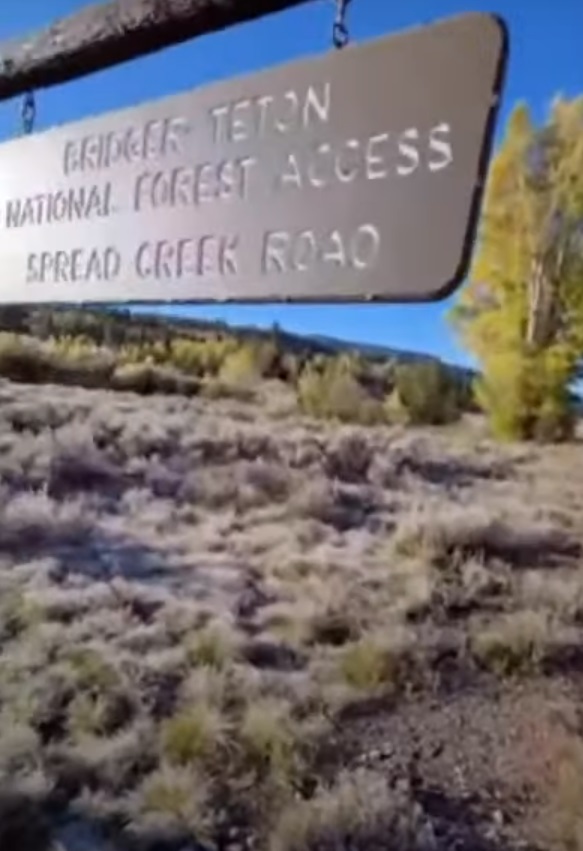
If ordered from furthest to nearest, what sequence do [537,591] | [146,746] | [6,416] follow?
[6,416], [537,591], [146,746]

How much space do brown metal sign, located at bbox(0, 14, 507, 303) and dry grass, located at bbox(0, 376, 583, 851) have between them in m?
3.77

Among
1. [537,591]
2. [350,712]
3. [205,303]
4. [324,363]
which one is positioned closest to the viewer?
[205,303]

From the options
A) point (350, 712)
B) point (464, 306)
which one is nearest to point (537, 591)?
point (350, 712)

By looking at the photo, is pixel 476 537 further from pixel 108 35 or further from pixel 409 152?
pixel 409 152

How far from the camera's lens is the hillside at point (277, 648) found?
532 centimetres

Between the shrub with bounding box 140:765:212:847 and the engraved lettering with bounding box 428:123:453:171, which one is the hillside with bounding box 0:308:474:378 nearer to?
the shrub with bounding box 140:765:212:847

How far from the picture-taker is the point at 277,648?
7.25m

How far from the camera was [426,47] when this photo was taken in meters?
1.42

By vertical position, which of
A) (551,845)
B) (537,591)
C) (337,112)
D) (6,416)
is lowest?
(551,845)

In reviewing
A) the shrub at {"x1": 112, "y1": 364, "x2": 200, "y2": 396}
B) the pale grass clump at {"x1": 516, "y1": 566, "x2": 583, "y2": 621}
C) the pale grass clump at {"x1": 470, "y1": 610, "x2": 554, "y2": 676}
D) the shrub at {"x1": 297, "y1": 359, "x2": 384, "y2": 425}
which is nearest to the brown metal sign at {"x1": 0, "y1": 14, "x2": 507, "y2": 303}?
the pale grass clump at {"x1": 470, "y1": 610, "x2": 554, "y2": 676}

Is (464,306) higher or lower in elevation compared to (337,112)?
higher

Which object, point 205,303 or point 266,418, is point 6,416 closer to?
point 266,418

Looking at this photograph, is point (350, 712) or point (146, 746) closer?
point (146, 746)

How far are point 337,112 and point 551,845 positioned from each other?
14.8 feet
